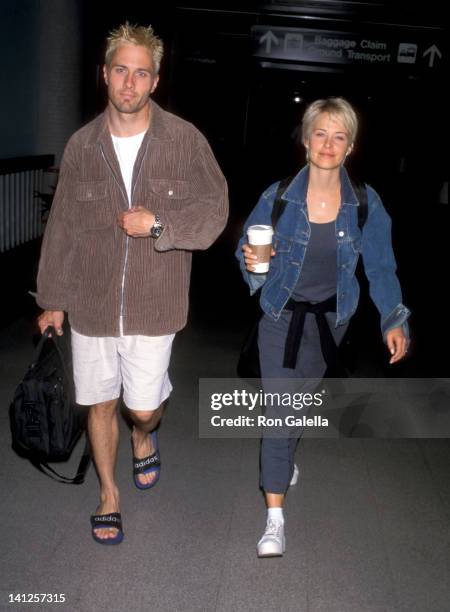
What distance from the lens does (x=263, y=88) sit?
11836mm

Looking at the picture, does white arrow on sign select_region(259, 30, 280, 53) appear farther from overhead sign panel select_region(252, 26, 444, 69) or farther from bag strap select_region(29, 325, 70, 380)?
bag strap select_region(29, 325, 70, 380)

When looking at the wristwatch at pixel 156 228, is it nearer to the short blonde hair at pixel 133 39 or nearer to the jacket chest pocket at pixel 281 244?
the jacket chest pocket at pixel 281 244

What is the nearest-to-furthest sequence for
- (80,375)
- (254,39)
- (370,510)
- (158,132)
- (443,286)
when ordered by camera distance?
(158,132), (80,375), (370,510), (443,286), (254,39)

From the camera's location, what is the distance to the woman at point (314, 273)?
2896 mm

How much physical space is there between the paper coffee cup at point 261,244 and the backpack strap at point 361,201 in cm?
48

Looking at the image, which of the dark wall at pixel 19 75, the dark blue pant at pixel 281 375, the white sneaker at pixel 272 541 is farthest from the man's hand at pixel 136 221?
the dark wall at pixel 19 75

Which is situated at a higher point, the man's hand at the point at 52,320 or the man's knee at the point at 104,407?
the man's hand at the point at 52,320

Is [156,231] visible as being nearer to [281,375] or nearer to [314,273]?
[314,273]

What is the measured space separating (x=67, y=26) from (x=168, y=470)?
7821 mm

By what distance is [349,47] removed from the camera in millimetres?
10422

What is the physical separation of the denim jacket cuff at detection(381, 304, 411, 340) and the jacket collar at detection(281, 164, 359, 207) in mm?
515

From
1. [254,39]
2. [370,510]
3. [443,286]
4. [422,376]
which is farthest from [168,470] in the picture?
[254,39]

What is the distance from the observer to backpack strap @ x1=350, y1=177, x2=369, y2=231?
2.94m

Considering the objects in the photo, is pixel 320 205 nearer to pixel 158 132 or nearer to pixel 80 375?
pixel 158 132
